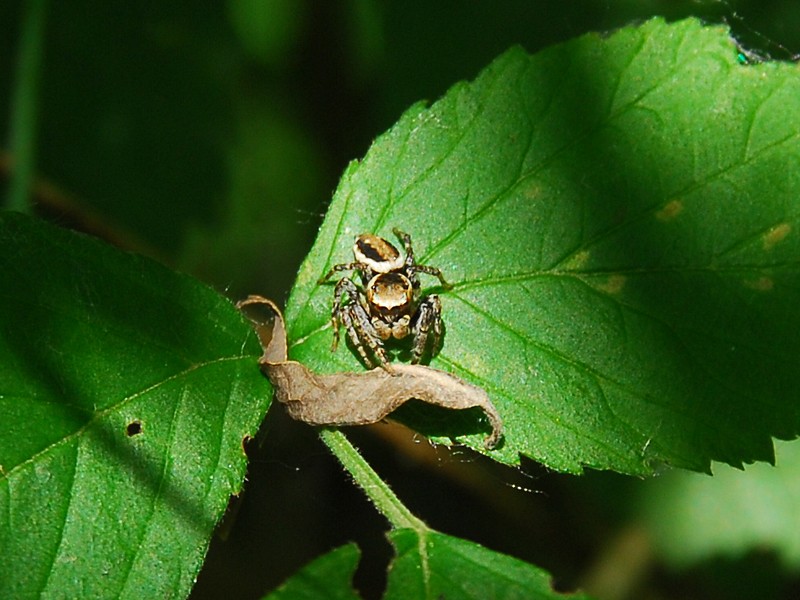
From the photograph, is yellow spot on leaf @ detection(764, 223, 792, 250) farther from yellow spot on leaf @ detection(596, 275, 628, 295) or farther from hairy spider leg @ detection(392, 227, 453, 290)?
hairy spider leg @ detection(392, 227, 453, 290)

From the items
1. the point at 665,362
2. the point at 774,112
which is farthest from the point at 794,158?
the point at 665,362

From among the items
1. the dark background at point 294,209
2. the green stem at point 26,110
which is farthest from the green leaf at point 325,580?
the green stem at point 26,110

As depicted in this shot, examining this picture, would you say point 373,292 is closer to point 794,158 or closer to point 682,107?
point 682,107

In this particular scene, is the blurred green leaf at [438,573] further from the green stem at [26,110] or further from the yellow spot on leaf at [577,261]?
the green stem at [26,110]

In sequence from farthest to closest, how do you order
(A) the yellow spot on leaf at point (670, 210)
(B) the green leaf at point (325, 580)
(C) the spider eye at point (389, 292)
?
(C) the spider eye at point (389, 292), (A) the yellow spot on leaf at point (670, 210), (B) the green leaf at point (325, 580)

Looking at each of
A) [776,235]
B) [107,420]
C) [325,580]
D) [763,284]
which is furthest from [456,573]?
[776,235]

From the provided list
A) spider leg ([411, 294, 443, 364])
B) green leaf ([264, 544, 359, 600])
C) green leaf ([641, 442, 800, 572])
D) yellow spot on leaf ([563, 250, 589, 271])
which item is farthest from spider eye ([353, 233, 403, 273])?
green leaf ([641, 442, 800, 572])
